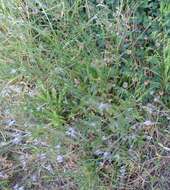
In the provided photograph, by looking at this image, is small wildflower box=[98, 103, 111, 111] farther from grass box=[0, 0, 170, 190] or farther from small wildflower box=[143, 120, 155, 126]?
small wildflower box=[143, 120, 155, 126]

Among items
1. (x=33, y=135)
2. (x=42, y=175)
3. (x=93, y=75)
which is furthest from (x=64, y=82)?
(x=42, y=175)

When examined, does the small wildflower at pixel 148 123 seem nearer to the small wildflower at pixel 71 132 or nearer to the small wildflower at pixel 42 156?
the small wildflower at pixel 71 132

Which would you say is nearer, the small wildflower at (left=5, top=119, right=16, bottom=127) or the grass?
the grass

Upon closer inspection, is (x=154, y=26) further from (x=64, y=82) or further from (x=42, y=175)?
(x=42, y=175)

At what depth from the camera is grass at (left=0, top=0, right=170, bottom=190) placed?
2.02 metres

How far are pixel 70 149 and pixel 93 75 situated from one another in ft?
1.14

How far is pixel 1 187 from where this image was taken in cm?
210

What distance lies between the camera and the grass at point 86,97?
2020 millimetres

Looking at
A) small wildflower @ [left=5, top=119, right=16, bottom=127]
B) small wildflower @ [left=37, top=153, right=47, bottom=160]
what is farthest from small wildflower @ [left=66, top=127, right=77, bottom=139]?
small wildflower @ [left=5, top=119, right=16, bottom=127]

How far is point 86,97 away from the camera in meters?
2.10

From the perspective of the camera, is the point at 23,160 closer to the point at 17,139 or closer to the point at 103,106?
the point at 17,139

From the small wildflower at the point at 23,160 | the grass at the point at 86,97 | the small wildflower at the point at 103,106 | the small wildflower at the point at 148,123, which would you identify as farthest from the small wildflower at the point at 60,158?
the small wildflower at the point at 148,123

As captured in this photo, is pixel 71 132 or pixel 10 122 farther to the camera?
pixel 10 122

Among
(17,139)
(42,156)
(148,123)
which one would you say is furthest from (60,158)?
(148,123)
